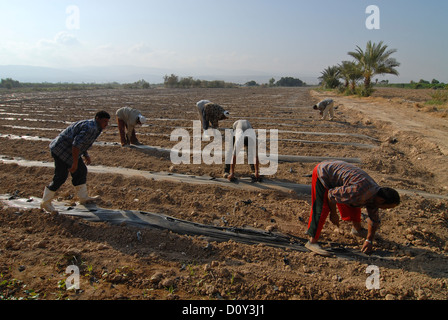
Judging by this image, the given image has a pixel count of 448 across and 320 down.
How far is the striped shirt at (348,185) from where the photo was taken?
2.49 metres

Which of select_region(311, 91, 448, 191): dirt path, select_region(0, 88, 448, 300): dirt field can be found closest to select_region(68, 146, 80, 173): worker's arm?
select_region(0, 88, 448, 300): dirt field

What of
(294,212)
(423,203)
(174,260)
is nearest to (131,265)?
(174,260)

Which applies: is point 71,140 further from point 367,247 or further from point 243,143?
point 367,247

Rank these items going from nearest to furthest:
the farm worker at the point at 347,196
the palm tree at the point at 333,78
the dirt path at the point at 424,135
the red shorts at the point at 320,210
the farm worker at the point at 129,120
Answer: the farm worker at the point at 347,196
the red shorts at the point at 320,210
the dirt path at the point at 424,135
the farm worker at the point at 129,120
the palm tree at the point at 333,78

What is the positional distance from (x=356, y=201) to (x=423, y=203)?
2303 millimetres

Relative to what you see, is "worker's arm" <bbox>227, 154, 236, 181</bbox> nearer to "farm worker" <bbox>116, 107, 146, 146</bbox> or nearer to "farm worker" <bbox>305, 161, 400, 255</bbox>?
"farm worker" <bbox>305, 161, 400, 255</bbox>

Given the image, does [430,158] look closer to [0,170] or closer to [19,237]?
[19,237]

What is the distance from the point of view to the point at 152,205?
387 centimetres

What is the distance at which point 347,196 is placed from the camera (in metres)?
2.53

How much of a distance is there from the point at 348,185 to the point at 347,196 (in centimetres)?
13

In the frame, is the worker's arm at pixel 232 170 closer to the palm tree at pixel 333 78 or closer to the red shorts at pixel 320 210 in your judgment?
the red shorts at pixel 320 210

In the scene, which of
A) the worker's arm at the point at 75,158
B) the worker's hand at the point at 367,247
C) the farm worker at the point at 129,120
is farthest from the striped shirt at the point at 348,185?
the farm worker at the point at 129,120

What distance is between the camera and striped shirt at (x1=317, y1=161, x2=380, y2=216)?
8.18 feet
